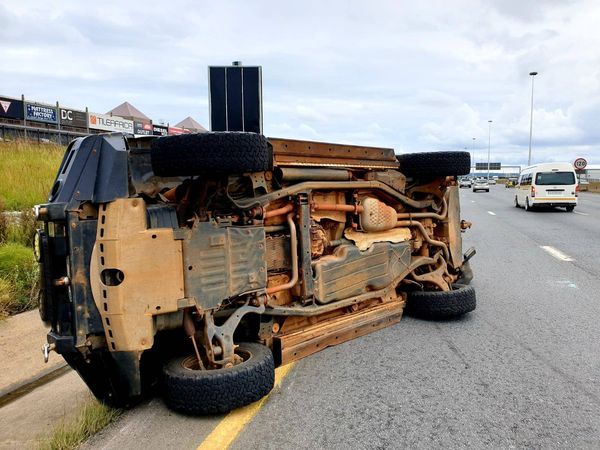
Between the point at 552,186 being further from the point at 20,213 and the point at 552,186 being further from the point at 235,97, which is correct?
→ the point at 20,213

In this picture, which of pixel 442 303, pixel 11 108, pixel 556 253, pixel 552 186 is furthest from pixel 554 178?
pixel 11 108

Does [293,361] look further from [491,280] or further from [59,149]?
[59,149]

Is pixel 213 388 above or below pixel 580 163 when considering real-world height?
below

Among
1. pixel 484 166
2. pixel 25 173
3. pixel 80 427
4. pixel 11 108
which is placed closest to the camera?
pixel 80 427

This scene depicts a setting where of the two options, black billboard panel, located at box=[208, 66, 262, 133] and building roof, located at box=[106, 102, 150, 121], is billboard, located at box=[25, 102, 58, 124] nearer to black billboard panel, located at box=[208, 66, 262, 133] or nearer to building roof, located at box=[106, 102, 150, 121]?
building roof, located at box=[106, 102, 150, 121]

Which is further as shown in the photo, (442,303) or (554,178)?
(554,178)

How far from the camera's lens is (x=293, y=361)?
13.4 ft

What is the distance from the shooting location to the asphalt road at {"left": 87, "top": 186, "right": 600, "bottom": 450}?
289 centimetres

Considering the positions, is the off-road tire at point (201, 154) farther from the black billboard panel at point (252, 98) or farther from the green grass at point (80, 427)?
the black billboard panel at point (252, 98)

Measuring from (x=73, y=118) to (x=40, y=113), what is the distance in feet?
4.72

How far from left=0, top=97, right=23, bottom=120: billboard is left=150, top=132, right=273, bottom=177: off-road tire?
66.9ft

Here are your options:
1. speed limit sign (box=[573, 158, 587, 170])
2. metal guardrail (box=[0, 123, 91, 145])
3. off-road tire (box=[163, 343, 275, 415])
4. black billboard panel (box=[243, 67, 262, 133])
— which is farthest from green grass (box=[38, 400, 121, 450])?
speed limit sign (box=[573, 158, 587, 170])

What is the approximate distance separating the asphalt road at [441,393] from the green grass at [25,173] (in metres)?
6.19

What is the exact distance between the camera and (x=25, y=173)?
380 inches
